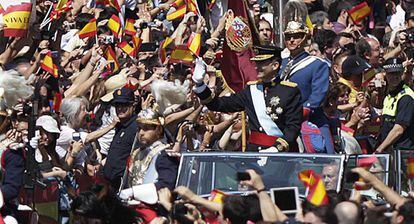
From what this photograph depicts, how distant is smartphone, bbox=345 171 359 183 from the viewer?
11.9 metres

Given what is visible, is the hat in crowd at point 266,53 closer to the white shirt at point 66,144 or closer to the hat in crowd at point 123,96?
the hat in crowd at point 123,96

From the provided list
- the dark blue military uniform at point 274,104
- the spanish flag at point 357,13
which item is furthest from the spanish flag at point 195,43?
the spanish flag at point 357,13

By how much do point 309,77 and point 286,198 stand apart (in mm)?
3777

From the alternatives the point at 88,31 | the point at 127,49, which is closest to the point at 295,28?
the point at 127,49

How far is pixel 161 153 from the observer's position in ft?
45.8

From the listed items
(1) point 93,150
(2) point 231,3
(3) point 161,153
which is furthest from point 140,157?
(2) point 231,3

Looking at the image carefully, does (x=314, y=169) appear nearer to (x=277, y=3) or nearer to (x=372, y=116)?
(x=372, y=116)

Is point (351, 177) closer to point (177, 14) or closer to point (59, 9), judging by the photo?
point (59, 9)

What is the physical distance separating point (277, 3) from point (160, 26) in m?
1.58

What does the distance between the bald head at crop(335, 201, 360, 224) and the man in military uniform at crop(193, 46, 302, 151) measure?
12.1 feet

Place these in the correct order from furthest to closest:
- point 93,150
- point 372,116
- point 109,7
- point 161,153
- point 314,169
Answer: point 109,7 → point 372,116 → point 93,150 → point 161,153 → point 314,169

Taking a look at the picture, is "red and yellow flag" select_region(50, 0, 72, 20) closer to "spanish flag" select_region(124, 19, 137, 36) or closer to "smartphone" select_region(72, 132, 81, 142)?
"spanish flag" select_region(124, 19, 137, 36)

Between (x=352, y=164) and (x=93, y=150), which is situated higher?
(x=352, y=164)

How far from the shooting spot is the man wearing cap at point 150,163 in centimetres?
1316
